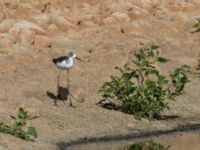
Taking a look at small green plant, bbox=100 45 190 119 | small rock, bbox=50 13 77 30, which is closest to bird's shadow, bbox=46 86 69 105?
small green plant, bbox=100 45 190 119

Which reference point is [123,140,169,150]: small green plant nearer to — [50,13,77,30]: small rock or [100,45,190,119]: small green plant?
[100,45,190,119]: small green plant

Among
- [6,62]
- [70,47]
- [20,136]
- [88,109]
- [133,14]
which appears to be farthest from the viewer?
[133,14]

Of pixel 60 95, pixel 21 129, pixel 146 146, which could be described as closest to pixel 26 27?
pixel 60 95

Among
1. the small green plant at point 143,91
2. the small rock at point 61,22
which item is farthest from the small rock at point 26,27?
the small green plant at point 143,91

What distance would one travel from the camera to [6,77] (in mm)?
16250

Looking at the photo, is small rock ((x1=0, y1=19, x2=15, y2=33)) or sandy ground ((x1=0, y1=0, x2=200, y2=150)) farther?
small rock ((x1=0, y1=19, x2=15, y2=33))

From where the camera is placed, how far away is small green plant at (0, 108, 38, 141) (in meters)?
13.6

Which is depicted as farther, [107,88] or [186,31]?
[186,31]

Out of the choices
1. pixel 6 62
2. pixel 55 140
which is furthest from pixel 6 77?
pixel 55 140

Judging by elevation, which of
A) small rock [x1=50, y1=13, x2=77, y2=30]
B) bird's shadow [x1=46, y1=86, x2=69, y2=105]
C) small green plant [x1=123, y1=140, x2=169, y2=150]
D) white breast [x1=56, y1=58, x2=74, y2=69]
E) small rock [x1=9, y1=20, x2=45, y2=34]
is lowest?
small green plant [x1=123, y1=140, x2=169, y2=150]

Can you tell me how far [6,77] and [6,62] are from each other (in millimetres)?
552

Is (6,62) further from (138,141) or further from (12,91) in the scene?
(138,141)

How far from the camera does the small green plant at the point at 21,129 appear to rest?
1355cm

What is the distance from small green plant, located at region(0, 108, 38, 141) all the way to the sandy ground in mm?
171
